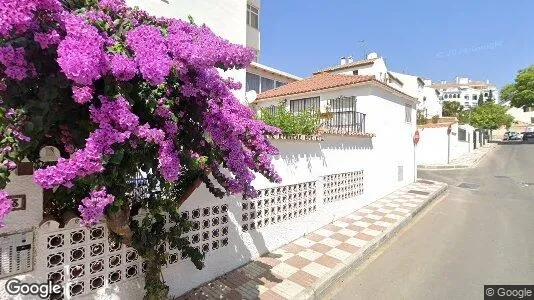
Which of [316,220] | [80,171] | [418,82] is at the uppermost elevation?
[418,82]

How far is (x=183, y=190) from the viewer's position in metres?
4.30

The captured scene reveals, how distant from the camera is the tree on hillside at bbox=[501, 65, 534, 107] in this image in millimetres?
42781

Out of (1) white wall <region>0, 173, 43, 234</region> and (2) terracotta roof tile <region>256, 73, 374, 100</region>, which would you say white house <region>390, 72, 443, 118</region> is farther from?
(1) white wall <region>0, 173, 43, 234</region>

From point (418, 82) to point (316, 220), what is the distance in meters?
42.6

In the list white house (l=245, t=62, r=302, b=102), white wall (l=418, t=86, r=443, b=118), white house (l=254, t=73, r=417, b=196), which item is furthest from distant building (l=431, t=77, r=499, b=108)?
white house (l=254, t=73, r=417, b=196)

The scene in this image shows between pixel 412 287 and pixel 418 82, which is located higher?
pixel 418 82

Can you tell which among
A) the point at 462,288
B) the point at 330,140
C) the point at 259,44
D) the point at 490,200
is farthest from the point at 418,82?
the point at 462,288

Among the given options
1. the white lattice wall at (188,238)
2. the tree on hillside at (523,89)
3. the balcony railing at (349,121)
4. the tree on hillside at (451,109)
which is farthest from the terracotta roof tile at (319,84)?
the tree on hillside at (451,109)

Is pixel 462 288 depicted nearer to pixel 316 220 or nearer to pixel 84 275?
pixel 316 220

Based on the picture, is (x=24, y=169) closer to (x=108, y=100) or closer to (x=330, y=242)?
(x=108, y=100)

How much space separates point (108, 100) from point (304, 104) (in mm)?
12277

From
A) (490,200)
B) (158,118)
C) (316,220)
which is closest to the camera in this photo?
(158,118)

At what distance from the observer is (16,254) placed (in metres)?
2.99

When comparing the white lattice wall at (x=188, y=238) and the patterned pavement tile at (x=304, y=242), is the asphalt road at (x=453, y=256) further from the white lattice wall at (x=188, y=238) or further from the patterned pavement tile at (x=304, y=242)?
the white lattice wall at (x=188, y=238)
